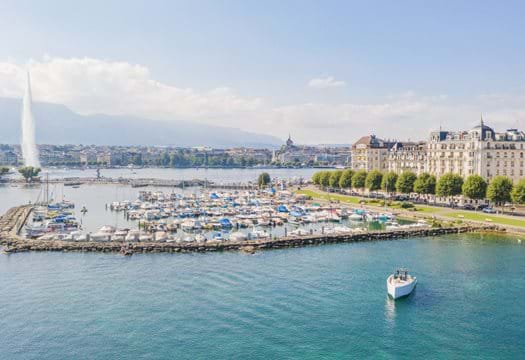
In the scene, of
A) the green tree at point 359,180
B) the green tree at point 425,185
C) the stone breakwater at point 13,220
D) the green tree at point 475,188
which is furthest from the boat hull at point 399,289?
the green tree at point 359,180

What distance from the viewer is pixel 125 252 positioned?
5025cm

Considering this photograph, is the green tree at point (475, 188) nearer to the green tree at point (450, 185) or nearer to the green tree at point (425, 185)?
the green tree at point (450, 185)

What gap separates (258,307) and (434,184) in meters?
59.5

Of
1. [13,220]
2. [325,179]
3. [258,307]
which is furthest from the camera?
[325,179]

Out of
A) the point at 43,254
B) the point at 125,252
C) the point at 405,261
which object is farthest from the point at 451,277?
the point at 43,254

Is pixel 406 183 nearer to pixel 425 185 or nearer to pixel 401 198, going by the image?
pixel 401 198

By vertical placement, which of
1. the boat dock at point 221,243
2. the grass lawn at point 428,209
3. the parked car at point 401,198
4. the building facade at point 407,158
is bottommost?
the boat dock at point 221,243

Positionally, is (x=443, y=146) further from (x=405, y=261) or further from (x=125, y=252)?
(x=125, y=252)

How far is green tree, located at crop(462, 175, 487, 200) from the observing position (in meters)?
76.3

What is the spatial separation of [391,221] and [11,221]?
5215cm

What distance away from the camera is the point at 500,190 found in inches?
2884

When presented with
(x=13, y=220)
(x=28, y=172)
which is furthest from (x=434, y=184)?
(x=28, y=172)

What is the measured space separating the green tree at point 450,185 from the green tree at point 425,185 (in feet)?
10.9

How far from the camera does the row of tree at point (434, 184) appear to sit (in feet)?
241
